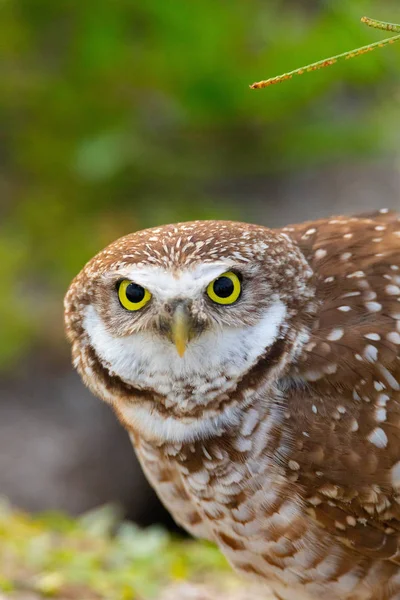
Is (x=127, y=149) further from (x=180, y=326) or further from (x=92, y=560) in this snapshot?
(x=180, y=326)

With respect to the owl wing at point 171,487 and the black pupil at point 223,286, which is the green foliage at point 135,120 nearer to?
the owl wing at point 171,487

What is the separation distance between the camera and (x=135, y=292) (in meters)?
2.18

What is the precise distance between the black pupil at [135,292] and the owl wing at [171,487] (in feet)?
1.79

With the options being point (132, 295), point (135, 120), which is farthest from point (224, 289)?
point (135, 120)

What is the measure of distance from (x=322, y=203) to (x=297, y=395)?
4.39 meters

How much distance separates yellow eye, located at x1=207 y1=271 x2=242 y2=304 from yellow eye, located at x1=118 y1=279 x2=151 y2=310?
16cm

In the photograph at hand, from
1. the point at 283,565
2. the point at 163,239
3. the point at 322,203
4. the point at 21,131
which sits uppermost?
the point at 21,131

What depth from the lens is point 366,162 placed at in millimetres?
6719

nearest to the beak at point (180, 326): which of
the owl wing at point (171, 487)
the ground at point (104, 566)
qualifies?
the owl wing at point (171, 487)

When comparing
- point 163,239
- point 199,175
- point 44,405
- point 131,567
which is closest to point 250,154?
point 199,175

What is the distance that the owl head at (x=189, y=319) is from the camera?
214 cm

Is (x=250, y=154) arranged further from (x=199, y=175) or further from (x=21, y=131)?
(x=21, y=131)

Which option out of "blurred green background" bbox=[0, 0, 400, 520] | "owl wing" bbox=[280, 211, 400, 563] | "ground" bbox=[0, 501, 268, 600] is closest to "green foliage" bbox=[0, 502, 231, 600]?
"ground" bbox=[0, 501, 268, 600]

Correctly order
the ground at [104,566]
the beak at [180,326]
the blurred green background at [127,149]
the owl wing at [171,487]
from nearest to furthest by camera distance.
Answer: the beak at [180,326] → the owl wing at [171,487] → the ground at [104,566] → the blurred green background at [127,149]
